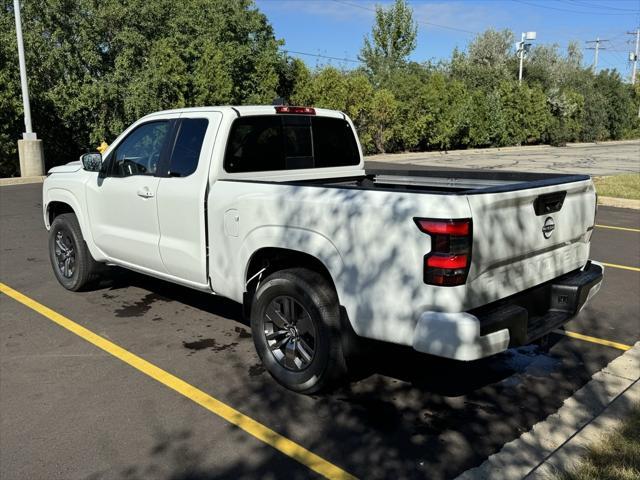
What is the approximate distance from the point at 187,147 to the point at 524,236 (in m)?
2.73

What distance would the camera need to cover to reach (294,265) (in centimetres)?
425

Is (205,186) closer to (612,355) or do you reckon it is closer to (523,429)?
(523,429)

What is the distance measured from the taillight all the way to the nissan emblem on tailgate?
32.3 inches

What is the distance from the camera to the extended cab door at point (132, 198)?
5148 millimetres

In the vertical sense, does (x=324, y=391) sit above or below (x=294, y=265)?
below

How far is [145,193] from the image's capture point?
515 cm

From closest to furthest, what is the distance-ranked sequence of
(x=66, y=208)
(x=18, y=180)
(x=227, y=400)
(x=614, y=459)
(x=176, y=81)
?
(x=614, y=459) < (x=227, y=400) < (x=66, y=208) < (x=18, y=180) < (x=176, y=81)

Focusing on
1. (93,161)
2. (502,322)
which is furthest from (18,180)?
(502,322)

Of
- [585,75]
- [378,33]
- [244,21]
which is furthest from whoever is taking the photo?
[585,75]

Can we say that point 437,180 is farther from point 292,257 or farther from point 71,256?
point 71,256

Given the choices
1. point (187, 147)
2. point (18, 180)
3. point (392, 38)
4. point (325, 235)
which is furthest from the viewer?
point (392, 38)

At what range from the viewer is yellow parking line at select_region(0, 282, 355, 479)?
10.6 feet

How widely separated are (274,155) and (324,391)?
2.05 meters

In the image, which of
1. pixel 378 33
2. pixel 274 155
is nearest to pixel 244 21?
pixel 378 33
